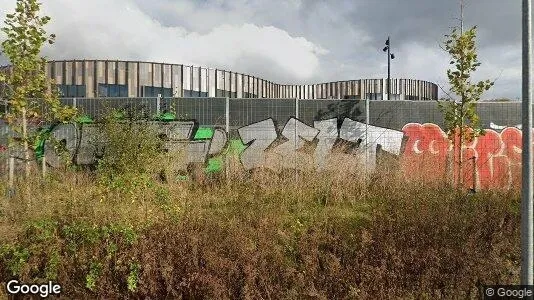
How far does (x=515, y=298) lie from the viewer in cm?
443

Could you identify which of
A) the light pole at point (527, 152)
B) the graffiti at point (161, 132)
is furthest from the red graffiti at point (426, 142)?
the light pole at point (527, 152)

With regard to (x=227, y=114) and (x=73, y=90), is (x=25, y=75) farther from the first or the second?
(x=73, y=90)

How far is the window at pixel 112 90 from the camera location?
1172 inches

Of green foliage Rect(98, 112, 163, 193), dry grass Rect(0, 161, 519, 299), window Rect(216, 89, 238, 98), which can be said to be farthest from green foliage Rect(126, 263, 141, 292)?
window Rect(216, 89, 238, 98)

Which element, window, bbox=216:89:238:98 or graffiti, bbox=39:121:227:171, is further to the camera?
window, bbox=216:89:238:98

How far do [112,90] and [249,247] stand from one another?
29064mm

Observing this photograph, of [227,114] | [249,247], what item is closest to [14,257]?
[249,247]

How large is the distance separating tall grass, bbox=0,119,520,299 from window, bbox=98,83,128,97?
25320 millimetres

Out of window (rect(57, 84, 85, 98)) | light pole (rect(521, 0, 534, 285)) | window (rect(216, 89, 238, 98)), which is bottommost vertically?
light pole (rect(521, 0, 534, 285))

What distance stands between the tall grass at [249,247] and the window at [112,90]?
25.3 metres

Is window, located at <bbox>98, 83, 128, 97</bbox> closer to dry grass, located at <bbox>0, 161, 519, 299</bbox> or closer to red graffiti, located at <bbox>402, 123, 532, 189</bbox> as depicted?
dry grass, located at <bbox>0, 161, 519, 299</bbox>

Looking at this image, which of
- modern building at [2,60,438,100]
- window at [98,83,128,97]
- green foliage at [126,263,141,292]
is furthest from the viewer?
window at [98,83,128,97]

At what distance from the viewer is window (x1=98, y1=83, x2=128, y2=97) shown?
Result: 29.8 metres

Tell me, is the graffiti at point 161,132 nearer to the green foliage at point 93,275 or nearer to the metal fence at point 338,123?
the metal fence at point 338,123
